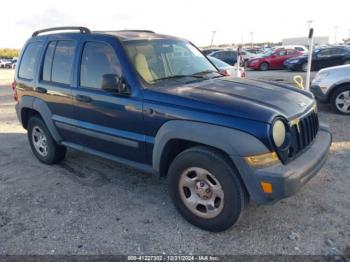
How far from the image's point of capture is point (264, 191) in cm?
292

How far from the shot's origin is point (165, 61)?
4082 mm

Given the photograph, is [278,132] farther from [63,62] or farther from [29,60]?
[29,60]

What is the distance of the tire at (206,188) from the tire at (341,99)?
560cm

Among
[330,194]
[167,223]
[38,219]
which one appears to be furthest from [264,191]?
[38,219]

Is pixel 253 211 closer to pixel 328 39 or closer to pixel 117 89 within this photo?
pixel 117 89

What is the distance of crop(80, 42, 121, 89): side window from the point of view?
12.8ft

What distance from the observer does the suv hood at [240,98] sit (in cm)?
306

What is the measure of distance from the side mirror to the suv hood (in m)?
0.31

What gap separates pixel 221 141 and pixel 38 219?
221 centimetres

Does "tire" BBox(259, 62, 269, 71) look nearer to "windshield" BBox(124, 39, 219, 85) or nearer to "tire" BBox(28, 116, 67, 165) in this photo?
"windshield" BBox(124, 39, 219, 85)

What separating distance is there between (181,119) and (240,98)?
0.60m

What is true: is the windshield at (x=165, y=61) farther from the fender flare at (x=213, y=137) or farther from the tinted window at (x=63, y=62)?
the tinted window at (x=63, y=62)

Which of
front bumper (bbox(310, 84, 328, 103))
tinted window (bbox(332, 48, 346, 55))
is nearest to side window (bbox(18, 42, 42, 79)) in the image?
front bumper (bbox(310, 84, 328, 103))

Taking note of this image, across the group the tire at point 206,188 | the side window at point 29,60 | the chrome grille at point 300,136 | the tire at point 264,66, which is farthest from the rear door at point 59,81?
the tire at point 264,66
